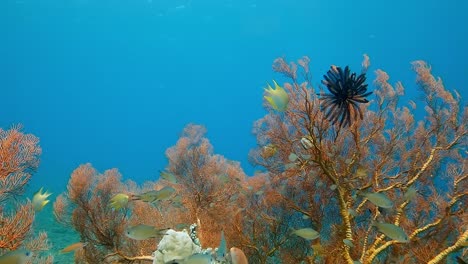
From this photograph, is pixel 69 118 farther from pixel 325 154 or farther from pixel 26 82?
pixel 325 154

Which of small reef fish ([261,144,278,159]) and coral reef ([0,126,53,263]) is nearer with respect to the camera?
coral reef ([0,126,53,263])

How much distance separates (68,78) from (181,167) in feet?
479

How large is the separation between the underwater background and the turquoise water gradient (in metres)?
0.42

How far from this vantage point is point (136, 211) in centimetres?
781

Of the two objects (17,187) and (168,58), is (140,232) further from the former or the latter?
(168,58)

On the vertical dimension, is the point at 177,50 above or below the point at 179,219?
above

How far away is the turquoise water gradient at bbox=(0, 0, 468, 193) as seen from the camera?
84.3m

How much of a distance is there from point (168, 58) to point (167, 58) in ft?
1.70

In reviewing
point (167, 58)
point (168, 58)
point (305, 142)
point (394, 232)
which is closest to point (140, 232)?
point (305, 142)

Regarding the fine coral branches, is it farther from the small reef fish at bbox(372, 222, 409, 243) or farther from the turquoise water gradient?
the turquoise water gradient

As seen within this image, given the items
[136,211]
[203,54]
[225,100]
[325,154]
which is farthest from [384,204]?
[225,100]

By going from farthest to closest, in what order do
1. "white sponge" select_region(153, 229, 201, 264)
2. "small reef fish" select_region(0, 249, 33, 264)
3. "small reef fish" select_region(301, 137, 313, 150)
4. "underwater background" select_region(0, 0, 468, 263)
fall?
"underwater background" select_region(0, 0, 468, 263), "small reef fish" select_region(301, 137, 313, 150), "white sponge" select_region(153, 229, 201, 264), "small reef fish" select_region(0, 249, 33, 264)

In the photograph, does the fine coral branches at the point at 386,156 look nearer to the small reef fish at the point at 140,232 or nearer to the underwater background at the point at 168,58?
the small reef fish at the point at 140,232

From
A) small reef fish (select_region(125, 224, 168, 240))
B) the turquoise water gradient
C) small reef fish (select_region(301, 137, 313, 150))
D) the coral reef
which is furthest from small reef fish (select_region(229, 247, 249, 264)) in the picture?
the turquoise water gradient
